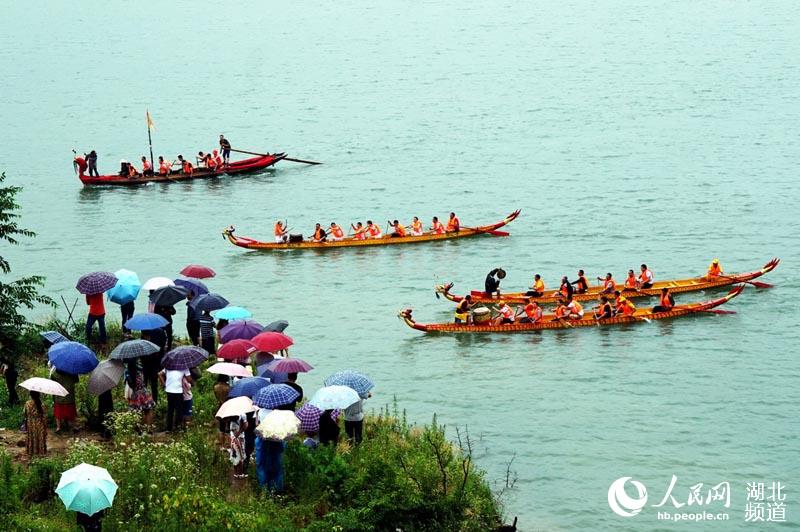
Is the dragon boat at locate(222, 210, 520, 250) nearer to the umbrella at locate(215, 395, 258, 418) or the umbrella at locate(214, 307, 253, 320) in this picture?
the umbrella at locate(214, 307, 253, 320)

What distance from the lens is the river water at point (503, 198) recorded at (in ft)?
82.1

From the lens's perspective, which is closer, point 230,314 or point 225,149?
point 230,314

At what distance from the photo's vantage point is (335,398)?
1698 centimetres

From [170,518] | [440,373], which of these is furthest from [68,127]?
[170,518]

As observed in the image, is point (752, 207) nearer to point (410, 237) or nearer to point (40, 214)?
point (410, 237)

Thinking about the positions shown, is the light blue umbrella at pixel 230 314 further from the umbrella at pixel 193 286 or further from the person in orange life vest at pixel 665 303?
the person in orange life vest at pixel 665 303

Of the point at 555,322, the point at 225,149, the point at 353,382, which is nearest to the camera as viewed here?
the point at 353,382

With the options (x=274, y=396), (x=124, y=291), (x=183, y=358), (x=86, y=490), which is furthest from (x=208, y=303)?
(x=86, y=490)

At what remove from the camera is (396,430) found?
800 inches

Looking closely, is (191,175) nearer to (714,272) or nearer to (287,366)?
(714,272)

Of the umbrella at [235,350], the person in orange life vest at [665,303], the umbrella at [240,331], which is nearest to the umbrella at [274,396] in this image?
the umbrella at [235,350]

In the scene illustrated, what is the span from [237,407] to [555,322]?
16.2m

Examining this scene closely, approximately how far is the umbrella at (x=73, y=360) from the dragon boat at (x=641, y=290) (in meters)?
16.1

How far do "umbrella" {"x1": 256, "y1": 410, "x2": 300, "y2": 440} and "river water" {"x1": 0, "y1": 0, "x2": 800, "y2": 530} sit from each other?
6.51m
